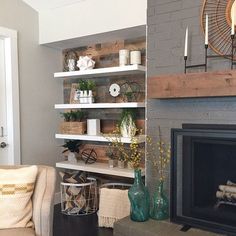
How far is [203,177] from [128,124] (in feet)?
3.43

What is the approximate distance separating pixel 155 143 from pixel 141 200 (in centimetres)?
51

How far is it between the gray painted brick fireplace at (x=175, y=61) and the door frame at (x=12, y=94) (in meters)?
1.53

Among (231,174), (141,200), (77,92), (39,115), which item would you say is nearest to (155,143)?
(141,200)

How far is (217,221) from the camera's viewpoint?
→ 2.16 meters

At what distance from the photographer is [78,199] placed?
334 cm

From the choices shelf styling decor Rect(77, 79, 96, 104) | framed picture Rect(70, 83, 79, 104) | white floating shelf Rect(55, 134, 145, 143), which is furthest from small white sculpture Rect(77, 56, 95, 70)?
white floating shelf Rect(55, 134, 145, 143)

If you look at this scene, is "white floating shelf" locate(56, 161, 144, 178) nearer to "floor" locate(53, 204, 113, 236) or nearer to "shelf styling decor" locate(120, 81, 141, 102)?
"floor" locate(53, 204, 113, 236)

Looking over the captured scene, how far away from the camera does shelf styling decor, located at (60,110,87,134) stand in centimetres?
348

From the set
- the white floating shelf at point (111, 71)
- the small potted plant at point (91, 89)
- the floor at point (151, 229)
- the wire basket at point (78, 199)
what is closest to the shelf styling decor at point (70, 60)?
the white floating shelf at point (111, 71)

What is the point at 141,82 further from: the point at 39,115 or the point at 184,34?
the point at 39,115

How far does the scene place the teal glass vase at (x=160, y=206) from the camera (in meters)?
2.37

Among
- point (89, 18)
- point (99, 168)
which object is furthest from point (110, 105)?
point (89, 18)

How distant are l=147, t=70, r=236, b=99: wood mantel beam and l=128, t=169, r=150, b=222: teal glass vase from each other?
0.68 metres

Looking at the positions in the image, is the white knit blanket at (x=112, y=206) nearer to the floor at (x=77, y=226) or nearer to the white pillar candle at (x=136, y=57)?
the floor at (x=77, y=226)
